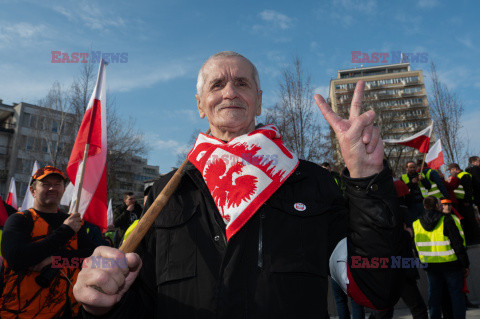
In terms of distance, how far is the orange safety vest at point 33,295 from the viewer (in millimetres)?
3135

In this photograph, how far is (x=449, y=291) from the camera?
18.9 feet

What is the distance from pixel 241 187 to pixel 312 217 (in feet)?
1.22

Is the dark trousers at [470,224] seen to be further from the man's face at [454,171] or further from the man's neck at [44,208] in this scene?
the man's neck at [44,208]

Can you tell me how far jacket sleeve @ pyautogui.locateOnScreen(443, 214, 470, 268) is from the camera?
5750 mm

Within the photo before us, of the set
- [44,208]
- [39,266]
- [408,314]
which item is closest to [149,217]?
[39,266]

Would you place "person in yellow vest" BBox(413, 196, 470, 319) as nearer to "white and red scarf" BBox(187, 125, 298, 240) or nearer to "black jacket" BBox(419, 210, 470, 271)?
"black jacket" BBox(419, 210, 470, 271)

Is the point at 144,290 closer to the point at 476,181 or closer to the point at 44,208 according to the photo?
the point at 44,208

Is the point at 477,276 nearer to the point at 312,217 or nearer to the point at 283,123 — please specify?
the point at 312,217

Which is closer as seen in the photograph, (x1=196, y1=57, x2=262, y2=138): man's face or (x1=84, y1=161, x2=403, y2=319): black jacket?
(x1=84, y1=161, x2=403, y2=319): black jacket

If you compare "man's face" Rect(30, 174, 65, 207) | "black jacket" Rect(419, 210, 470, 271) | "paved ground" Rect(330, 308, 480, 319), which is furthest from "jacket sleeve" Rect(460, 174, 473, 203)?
"man's face" Rect(30, 174, 65, 207)

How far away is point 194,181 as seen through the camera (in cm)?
188

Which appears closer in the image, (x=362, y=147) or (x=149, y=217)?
(x=362, y=147)

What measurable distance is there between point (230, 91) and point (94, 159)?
2.62 meters

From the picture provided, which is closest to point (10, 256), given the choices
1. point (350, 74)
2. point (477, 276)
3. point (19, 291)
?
point (19, 291)
